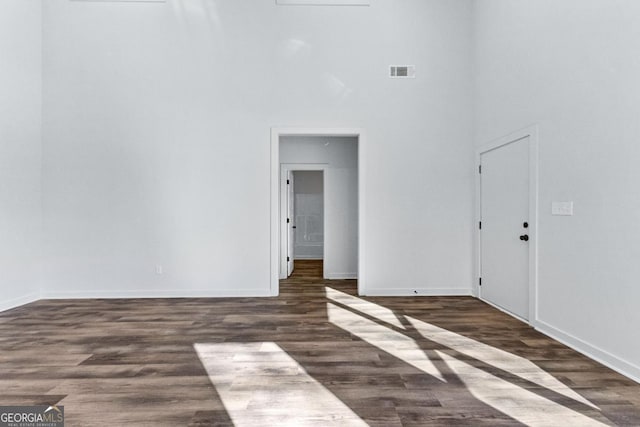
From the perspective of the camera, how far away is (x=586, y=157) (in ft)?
9.46

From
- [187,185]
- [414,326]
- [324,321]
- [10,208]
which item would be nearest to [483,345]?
[414,326]

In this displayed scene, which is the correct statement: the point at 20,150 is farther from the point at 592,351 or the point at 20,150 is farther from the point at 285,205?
the point at 592,351

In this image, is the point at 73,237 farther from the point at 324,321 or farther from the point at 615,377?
the point at 615,377

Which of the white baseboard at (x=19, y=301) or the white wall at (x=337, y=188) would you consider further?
the white wall at (x=337, y=188)

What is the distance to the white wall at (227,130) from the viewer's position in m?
4.81

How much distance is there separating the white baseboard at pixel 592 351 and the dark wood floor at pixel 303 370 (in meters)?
0.09

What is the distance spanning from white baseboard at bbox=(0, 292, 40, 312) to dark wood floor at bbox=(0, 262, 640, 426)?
1.08 feet

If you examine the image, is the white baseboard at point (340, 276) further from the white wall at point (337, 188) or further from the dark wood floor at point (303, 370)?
the dark wood floor at point (303, 370)

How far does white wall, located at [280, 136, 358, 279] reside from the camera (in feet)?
21.2

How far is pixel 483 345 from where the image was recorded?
3010 millimetres

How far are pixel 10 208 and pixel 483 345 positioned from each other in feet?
18.7

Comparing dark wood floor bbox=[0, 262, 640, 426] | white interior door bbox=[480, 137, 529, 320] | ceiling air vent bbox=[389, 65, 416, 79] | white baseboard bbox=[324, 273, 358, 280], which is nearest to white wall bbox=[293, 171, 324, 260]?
white baseboard bbox=[324, 273, 358, 280]

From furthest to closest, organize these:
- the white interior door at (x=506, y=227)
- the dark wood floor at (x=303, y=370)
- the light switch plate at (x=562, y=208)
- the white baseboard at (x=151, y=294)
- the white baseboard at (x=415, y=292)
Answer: the white baseboard at (x=415, y=292) < the white baseboard at (x=151, y=294) < the white interior door at (x=506, y=227) < the light switch plate at (x=562, y=208) < the dark wood floor at (x=303, y=370)

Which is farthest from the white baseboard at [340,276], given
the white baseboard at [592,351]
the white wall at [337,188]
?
the white baseboard at [592,351]
